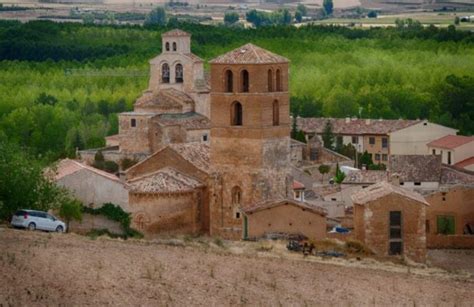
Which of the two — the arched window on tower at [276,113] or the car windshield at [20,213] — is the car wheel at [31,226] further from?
the arched window on tower at [276,113]

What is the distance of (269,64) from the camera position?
156ft

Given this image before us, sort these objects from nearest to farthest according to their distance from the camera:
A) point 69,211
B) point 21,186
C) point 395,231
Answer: point 21,186 < point 69,211 < point 395,231

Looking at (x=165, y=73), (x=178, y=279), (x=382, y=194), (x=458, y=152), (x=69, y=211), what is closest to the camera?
(x=178, y=279)

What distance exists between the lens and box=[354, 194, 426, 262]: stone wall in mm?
43562

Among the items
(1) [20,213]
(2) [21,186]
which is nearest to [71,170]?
(2) [21,186]

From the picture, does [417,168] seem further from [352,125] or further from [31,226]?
[31,226]

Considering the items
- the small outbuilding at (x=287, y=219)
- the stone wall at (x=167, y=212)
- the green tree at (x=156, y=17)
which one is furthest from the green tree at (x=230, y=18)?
the small outbuilding at (x=287, y=219)

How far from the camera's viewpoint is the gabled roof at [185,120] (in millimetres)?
57844

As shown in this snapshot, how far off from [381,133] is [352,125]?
2.41 m

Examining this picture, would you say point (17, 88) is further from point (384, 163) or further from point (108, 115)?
point (384, 163)

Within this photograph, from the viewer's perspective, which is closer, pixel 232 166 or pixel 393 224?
pixel 393 224

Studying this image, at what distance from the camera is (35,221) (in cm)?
3628

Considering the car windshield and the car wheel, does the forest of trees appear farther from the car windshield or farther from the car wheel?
the car wheel

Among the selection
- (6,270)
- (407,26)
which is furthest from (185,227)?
(407,26)
